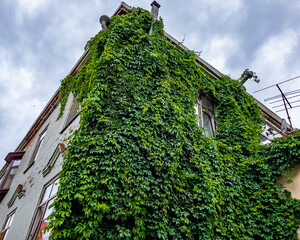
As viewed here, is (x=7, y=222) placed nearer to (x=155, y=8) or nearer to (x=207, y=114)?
(x=207, y=114)

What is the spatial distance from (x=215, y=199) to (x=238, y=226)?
1.28 meters

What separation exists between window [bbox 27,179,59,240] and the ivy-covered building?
0.11ft

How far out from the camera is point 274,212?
280 inches

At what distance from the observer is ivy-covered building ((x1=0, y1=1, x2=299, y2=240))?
16.7 ft

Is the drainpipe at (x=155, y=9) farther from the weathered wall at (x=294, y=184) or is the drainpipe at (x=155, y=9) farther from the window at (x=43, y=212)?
the weathered wall at (x=294, y=184)

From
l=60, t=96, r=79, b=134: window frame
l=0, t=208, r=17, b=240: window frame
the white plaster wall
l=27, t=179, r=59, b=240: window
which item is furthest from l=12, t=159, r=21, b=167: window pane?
l=27, t=179, r=59, b=240: window

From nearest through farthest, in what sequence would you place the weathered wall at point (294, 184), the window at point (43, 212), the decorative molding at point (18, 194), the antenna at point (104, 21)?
the weathered wall at point (294, 184)
the window at point (43, 212)
the antenna at point (104, 21)
the decorative molding at point (18, 194)

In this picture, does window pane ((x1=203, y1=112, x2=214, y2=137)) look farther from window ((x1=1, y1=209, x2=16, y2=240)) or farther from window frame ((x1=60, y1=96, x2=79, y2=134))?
window ((x1=1, y1=209, x2=16, y2=240))

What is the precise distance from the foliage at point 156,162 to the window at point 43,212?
8.46ft

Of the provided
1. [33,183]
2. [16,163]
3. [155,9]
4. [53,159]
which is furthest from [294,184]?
[16,163]

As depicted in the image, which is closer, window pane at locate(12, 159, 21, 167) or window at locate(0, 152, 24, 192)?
window at locate(0, 152, 24, 192)

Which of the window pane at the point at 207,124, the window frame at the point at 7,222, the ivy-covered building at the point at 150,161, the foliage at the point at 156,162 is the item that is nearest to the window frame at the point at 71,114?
the ivy-covered building at the point at 150,161

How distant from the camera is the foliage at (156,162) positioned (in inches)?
198

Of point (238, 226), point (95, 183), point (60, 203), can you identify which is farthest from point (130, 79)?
point (238, 226)
